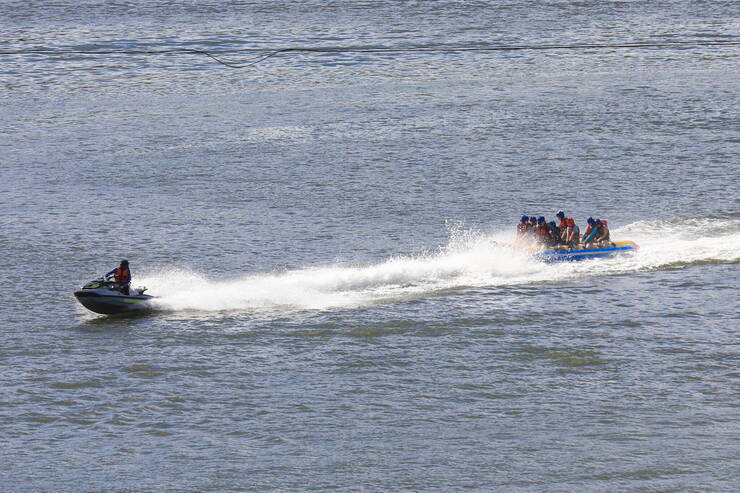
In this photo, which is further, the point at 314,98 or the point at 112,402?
the point at 314,98

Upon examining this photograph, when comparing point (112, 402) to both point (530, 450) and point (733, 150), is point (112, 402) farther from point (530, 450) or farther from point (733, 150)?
point (733, 150)

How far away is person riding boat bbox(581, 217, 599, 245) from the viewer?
3631 centimetres

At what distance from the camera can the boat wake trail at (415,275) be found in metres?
32.8

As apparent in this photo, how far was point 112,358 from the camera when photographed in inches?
1145

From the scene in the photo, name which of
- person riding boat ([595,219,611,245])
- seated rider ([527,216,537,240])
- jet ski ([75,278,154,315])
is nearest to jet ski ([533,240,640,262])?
person riding boat ([595,219,611,245])

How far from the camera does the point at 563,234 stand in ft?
122

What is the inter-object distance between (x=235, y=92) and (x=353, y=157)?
16.4 m

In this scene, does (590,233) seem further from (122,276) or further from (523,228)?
(122,276)

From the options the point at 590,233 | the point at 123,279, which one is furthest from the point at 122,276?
the point at 590,233

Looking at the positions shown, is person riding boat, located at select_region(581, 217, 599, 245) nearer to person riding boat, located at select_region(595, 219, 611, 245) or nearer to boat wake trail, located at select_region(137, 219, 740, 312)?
person riding boat, located at select_region(595, 219, 611, 245)

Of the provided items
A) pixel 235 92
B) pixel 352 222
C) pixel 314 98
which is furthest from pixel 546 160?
pixel 235 92

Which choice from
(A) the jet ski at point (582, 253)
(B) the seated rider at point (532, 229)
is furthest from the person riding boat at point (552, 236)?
(B) the seated rider at point (532, 229)

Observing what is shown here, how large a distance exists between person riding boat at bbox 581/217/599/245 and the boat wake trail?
68cm

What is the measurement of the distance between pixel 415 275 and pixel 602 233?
6.24 m
